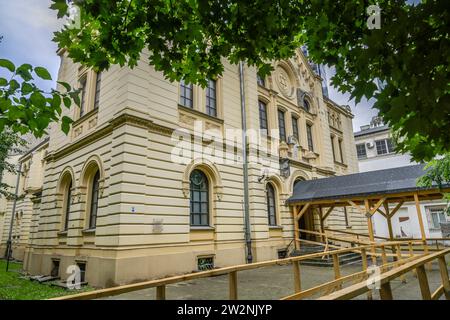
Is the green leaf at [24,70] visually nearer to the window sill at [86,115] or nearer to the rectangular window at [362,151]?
the window sill at [86,115]

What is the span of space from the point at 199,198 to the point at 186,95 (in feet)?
15.4

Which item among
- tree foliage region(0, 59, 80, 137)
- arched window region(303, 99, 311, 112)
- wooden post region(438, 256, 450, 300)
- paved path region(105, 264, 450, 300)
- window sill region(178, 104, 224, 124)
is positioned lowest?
paved path region(105, 264, 450, 300)

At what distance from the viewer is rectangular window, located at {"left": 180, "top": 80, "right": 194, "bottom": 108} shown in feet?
41.4

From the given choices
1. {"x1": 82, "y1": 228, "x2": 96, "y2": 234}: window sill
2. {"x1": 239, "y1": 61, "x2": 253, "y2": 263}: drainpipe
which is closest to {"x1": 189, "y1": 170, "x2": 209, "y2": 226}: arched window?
{"x1": 239, "y1": 61, "x2": 253, "y2": 263}: drainpipe

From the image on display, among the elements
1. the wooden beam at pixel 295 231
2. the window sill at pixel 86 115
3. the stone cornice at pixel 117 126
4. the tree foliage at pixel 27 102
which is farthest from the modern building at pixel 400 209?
the tree foliage at pixel 27 102

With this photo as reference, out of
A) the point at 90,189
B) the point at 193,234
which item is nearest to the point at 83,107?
the point at 90,189

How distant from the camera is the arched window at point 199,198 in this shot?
38.7 feet

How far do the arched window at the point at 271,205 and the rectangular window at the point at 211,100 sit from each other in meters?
5.05

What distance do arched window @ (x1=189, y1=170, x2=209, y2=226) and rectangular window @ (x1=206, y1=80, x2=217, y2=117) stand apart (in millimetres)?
3111

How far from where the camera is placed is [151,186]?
10180mm

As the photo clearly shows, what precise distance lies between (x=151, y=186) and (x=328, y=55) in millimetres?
7568

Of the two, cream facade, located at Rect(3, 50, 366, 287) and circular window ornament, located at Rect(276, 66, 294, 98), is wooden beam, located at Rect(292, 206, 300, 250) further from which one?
circular window ornament, located at Rect(276, 66, 294, 98)
